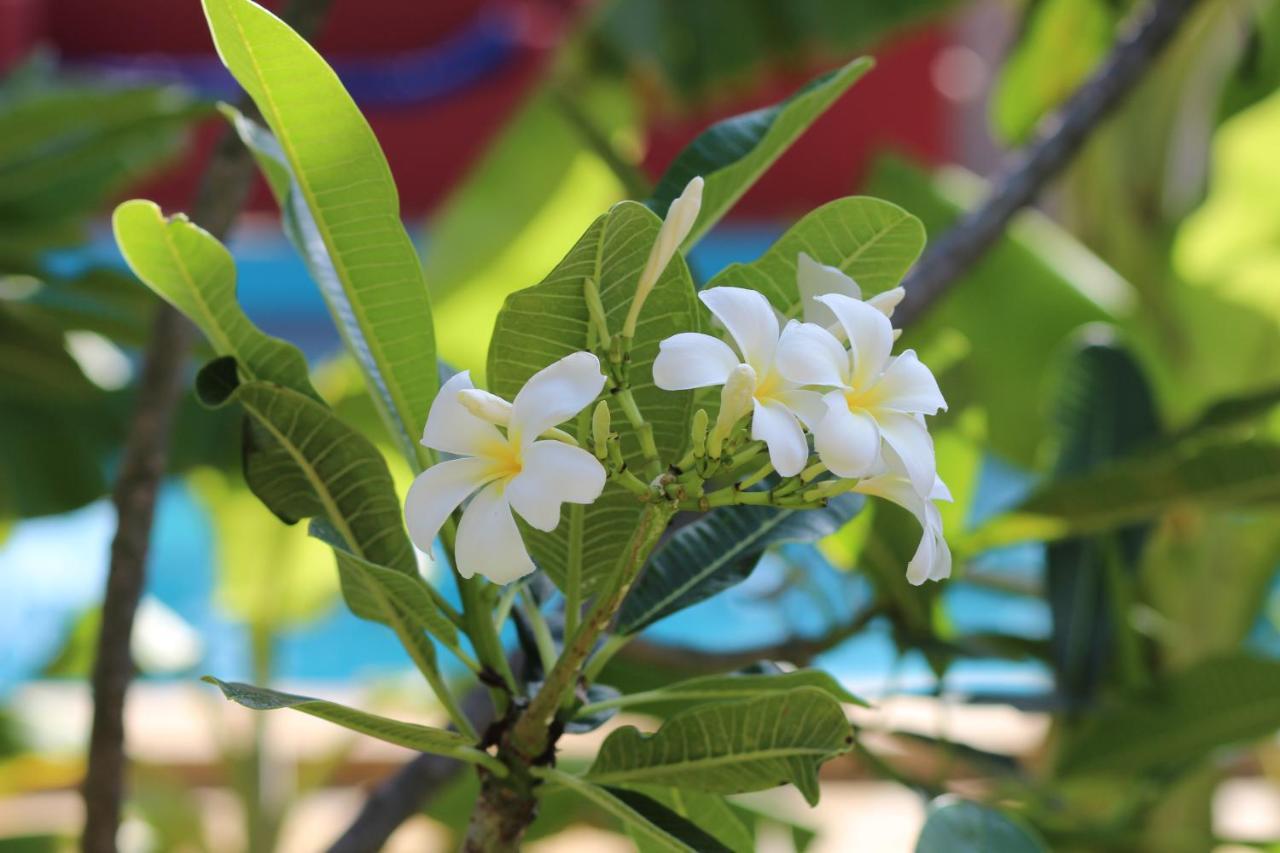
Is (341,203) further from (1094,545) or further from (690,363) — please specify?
(1094,545)

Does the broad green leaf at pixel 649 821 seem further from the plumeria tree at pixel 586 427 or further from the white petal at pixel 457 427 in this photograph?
the white petal at pixel 457 427

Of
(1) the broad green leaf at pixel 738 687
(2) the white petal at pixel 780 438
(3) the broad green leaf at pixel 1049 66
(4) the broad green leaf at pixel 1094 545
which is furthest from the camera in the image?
(3) the broad green leaf at pixel 1049 66

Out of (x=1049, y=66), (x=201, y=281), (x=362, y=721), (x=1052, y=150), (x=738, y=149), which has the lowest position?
(x=362, y=721)

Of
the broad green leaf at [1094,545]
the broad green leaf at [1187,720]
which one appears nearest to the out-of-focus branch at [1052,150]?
the broad green leaf at [1094,545]

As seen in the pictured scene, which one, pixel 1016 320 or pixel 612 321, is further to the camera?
pixel 1016 320

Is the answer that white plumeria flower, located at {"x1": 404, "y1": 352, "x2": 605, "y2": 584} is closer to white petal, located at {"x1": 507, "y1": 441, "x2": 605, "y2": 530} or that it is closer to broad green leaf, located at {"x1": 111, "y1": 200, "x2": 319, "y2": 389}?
white petal, located at {"x1": 507, "y1": 441, "x2": 605, "y2": 530}

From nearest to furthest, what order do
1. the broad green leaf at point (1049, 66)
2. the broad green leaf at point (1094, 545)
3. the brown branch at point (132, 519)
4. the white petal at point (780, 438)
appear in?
the white petal at point (780, 438)
the brown branch at point (132, 519)
the broad green leaf at point (1094, 545)
the broad green leaf at point (1049, 66)

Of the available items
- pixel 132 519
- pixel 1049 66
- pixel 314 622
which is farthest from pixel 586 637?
pixel 314 622

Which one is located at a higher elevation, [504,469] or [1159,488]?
[1159,488]
